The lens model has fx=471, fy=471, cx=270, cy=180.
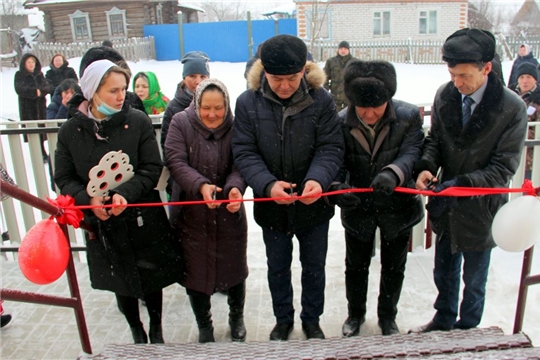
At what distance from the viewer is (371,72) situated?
2746 millimetres

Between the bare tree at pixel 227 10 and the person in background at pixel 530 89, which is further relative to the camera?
the bare tree at pixel 227 10

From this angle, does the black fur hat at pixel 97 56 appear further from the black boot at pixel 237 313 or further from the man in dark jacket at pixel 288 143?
the black boot at pixel 237 313

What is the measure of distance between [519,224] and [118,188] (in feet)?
7.40

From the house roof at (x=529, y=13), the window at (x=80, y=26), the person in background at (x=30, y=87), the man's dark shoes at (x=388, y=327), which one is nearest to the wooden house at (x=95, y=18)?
the window at (x=80, y=26)

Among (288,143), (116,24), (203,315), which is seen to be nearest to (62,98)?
(203,315)

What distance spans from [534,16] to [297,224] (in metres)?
51.6

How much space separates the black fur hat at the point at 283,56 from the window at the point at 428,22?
28470 mm

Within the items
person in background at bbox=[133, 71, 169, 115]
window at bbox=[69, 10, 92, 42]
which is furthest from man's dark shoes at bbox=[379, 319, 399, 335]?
window at bbox=[69, 10, 92, 42]

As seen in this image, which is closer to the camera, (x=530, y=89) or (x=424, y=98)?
(x=530, y=89)

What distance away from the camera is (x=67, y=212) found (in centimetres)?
257

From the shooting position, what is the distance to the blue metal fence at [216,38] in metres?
25.3

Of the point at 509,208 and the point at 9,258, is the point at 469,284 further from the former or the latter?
the point at 9,258

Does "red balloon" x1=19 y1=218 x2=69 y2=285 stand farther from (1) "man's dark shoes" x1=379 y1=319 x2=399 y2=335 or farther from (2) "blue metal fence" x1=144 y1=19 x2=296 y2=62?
(2) "blue metal fence" x1=144 y1=19 x2=296 y2=62

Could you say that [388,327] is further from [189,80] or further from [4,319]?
A: [4,319]
